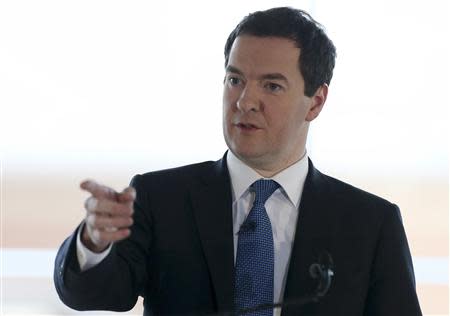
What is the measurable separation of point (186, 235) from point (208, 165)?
218mm

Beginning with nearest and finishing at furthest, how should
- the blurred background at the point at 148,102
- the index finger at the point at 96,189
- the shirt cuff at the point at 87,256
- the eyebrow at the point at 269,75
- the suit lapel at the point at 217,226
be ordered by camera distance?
the index finger at the point at 96,189, the shirt cuff at the point at 87,256, the suit lapel at the point at 217,226, the eyebrow at the point at 269,75, the blurred background at the point at 148,102

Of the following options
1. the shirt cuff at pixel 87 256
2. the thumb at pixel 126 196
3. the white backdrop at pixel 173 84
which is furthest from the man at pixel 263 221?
the white backdrop at pixel 173 84

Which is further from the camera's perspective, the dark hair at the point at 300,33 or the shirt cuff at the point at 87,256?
the dark hair at the point at 300,33

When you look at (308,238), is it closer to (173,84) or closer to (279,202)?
(279,202)

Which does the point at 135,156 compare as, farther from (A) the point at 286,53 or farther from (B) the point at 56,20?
(A) the point at 286,53

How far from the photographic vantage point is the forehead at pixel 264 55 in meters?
2.10

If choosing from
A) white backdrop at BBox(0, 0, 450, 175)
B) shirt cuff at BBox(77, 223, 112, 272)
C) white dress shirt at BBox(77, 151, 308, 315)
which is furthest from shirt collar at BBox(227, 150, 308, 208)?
white backdrop at BBox(0, 0, 450, 175)

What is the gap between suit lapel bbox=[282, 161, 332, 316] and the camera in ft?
6.58

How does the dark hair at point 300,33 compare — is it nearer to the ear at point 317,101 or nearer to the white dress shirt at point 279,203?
the ear at point 317,101

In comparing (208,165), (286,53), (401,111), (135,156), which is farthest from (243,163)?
(401,111)

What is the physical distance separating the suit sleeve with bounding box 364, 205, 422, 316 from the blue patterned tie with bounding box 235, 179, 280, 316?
0.73 feet

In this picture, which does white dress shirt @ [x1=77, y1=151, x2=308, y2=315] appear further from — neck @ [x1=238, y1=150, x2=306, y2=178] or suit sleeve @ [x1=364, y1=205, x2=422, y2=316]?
suit sleeve @ [x1=364, y1=205, x2=422, y2=316]

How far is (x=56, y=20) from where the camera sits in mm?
3365

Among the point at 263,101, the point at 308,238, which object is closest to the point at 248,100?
the point at 263,101
